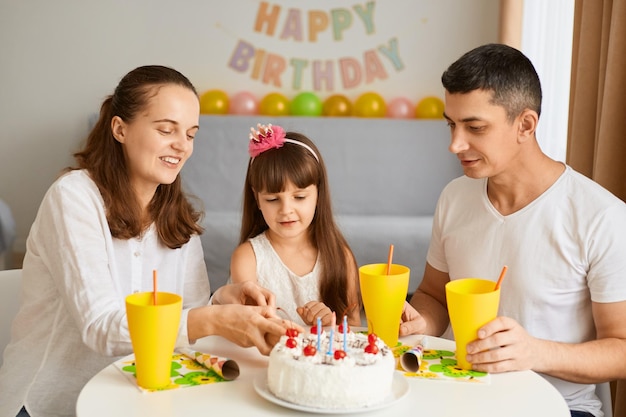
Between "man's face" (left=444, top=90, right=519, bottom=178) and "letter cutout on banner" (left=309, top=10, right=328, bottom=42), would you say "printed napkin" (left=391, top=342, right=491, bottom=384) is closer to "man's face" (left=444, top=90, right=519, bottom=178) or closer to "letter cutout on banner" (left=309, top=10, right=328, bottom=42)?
"man's face" (left=444, top=90, right=519, bottom=178)

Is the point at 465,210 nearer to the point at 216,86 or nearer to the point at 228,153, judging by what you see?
the point at 228,153

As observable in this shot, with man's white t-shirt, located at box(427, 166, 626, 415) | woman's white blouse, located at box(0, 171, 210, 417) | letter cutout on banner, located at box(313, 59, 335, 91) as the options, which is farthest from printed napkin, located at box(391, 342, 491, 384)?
letter cutout on banner, located at box(313, 59, 335, 91)

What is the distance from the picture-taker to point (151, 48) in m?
Result: 5.62

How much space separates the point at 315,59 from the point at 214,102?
0.80m

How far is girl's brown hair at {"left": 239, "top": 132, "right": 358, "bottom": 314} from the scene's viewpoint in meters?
2.45

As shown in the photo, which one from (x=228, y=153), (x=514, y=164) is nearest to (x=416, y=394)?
(x=514, y=164)

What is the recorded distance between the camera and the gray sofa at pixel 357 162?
16.9 feet

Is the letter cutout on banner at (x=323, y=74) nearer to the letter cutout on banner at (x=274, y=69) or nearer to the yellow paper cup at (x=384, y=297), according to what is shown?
the letter cutout on banner at (x=274, y=69)

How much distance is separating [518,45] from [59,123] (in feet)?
10.4

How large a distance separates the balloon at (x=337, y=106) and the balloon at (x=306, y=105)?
2.5 inches

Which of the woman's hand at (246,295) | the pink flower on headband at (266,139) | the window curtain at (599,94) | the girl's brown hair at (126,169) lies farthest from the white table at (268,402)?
the window curtain at (599,94)

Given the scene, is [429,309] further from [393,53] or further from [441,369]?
[393,53]

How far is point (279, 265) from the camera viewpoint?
2.49m

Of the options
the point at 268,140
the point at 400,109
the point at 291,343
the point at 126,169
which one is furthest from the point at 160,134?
the point at 400,109
